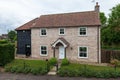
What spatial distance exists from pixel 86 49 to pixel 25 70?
33.7 feet

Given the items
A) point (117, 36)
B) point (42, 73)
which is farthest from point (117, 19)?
point (42, 73)

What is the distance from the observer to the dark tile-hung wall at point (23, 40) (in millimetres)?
29859

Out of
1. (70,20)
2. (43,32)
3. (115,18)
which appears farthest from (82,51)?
(115,18)

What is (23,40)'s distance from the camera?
100ft

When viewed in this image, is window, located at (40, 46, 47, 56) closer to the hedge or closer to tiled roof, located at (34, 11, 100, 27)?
tiled roof, located at (34, 11, 100, 27)

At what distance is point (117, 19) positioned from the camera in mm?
48969

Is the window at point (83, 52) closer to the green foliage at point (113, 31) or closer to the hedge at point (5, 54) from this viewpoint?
the hedge at point (5, 54)

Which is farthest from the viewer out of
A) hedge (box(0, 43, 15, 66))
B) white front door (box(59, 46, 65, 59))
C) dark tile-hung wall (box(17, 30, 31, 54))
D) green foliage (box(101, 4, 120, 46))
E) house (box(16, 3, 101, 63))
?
green foliage (box(101, 4, 120, 46))

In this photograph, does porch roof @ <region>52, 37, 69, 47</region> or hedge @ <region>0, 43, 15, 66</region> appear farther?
porch roof @ <region>52, 37, 69, 47</region>

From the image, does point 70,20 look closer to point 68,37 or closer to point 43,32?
point 68,37

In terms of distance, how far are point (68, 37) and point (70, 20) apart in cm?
312

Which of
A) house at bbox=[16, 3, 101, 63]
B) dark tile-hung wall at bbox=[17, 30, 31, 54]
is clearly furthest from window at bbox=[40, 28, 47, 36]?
dark tile-hung wall at bbox=[17, 30, 31, 54]

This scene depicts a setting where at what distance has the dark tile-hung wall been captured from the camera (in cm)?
2986

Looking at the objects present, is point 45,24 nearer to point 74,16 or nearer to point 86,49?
point 74,16
